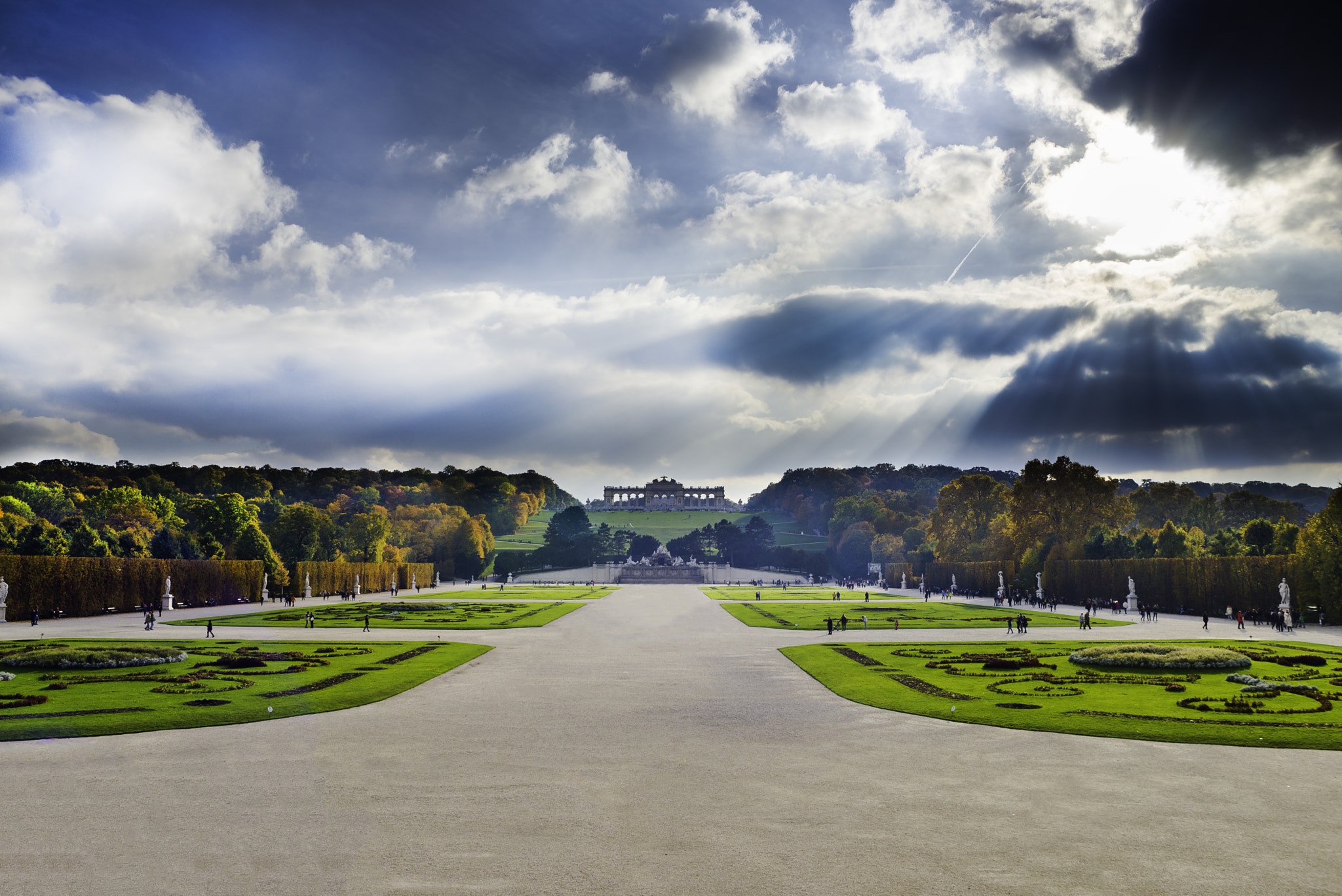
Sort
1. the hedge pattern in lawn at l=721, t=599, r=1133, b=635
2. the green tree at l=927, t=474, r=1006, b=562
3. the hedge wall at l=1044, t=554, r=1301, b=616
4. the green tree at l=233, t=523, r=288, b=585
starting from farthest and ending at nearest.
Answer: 1. the green tree at l=927, t=474, r=1006, b=562
2. the green tree at l=233, t=523, r=288, b=585
3. the hedge wall at l=1044, t=554, r=1301, b=616
4. the hedge pattern in lawn at l=721, t=599, r=1133, b=635

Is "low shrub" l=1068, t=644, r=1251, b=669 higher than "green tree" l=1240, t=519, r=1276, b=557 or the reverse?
the reverse

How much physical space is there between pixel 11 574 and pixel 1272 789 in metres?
51.7

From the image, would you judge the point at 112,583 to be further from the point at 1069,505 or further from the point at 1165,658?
the point at 1069,505

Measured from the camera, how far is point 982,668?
2391 cm

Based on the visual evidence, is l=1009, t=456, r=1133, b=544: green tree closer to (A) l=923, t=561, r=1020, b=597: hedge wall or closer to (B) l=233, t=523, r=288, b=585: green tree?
(A) l=923, t=561, r=1020, b=597: hedge wall

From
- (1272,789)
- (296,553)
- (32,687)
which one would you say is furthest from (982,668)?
(296,553)

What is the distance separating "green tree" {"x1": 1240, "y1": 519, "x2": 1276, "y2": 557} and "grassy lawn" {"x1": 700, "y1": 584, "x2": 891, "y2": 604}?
2251 centimetres

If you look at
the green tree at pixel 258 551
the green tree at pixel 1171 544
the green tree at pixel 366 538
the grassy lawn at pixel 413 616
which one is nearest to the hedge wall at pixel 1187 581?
the green tree at pixel 1171 544

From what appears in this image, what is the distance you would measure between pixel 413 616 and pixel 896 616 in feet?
85.8

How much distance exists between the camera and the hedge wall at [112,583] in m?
43.7

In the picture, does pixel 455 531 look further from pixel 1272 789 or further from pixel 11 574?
pixel 1272 789

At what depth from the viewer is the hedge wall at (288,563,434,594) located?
6956 cm

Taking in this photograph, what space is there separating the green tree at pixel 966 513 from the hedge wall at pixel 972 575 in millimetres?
3510

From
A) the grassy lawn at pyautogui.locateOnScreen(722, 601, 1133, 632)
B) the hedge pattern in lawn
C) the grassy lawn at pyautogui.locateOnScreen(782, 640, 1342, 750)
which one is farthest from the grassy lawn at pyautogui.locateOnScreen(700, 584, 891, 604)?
the grassy lawn at pyautogui.locateOnScreen(782, 640, 1342, 750)
